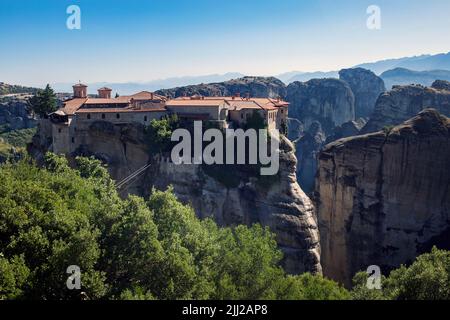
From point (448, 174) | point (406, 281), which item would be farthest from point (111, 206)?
point (448, 174)

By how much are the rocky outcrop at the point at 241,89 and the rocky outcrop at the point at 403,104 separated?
4151 centimetres

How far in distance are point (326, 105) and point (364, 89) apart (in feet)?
104

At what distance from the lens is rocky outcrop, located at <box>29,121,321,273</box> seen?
49.4 metres

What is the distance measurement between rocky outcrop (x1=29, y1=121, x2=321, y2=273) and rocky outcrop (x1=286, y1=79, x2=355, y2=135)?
102 meters

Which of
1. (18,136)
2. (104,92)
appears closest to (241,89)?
(18,136)

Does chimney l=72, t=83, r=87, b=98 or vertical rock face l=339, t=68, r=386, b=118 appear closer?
chimney l=72, t=83, r=87, b=98

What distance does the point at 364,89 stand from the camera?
175875mm

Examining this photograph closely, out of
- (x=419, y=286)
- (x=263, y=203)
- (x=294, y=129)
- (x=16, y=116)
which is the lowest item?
(x=263, y=203)

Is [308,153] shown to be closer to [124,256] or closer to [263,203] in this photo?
[263,203]

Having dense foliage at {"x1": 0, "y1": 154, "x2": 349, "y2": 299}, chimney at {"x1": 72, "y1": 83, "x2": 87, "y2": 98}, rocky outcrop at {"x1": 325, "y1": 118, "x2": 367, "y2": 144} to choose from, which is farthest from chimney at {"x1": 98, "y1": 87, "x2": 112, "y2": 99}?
rocky outcrop at {"x1": 325, "y1": 118, "x2": 367, "y2": 144}

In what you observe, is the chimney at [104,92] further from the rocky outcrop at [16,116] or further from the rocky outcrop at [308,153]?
the rocky outcrop at [308,153]

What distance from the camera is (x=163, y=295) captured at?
23906mm

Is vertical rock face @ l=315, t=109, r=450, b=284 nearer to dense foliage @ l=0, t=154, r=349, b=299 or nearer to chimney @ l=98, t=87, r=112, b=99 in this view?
dense foliage @ l=0, t=154, r=349, b=299

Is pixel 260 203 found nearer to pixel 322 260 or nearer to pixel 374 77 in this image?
pixel 322 260
